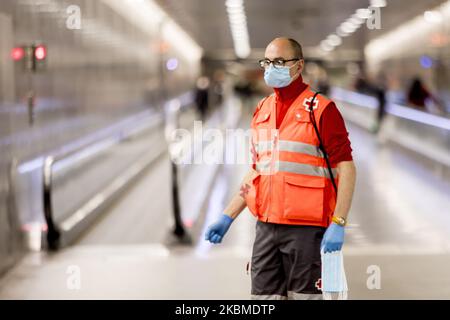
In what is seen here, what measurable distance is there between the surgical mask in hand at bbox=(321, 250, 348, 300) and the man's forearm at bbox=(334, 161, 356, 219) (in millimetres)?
190

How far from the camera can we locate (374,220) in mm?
8812

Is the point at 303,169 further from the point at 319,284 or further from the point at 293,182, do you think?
the point at 319,284

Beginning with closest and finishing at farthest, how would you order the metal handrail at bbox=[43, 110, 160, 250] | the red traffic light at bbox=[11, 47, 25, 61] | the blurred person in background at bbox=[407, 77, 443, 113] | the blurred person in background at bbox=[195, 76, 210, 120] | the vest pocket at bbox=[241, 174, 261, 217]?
the vest pocket at bbox=[241, 174, 261, 217] → the red traffic light at bbox=[11, 47, 25, 61] → the metal handrail at bbox=[43, 110, 160, 250] → the blurred person in background at bbox=[407, 77, 443, 113] → the blurred person in background at bbox=[195, 76, 210, 120]

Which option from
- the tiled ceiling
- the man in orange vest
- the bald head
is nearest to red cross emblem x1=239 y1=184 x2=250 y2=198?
the man in orange vest

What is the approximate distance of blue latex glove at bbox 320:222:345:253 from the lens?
3539 mm

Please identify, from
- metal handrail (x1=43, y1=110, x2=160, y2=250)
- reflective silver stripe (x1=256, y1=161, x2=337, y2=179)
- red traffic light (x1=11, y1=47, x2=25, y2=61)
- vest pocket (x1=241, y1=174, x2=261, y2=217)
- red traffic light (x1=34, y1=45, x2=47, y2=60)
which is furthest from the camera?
metal handrail (x1=43, y1=110, x2=160, y2=250)

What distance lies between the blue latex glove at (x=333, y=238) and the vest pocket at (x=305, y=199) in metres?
0.12

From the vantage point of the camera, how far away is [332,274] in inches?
143

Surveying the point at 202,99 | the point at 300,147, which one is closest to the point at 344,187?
the point at 300,147

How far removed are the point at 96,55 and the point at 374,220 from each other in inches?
195

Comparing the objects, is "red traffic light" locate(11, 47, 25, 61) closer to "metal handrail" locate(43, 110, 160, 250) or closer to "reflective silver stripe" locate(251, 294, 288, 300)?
"metal handrail" locate(43, 110, 160, 250)

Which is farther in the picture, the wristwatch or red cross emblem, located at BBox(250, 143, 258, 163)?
red cross emblem, located at BBox(250, 143, 258, 163)

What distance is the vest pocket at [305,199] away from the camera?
3656 mm
